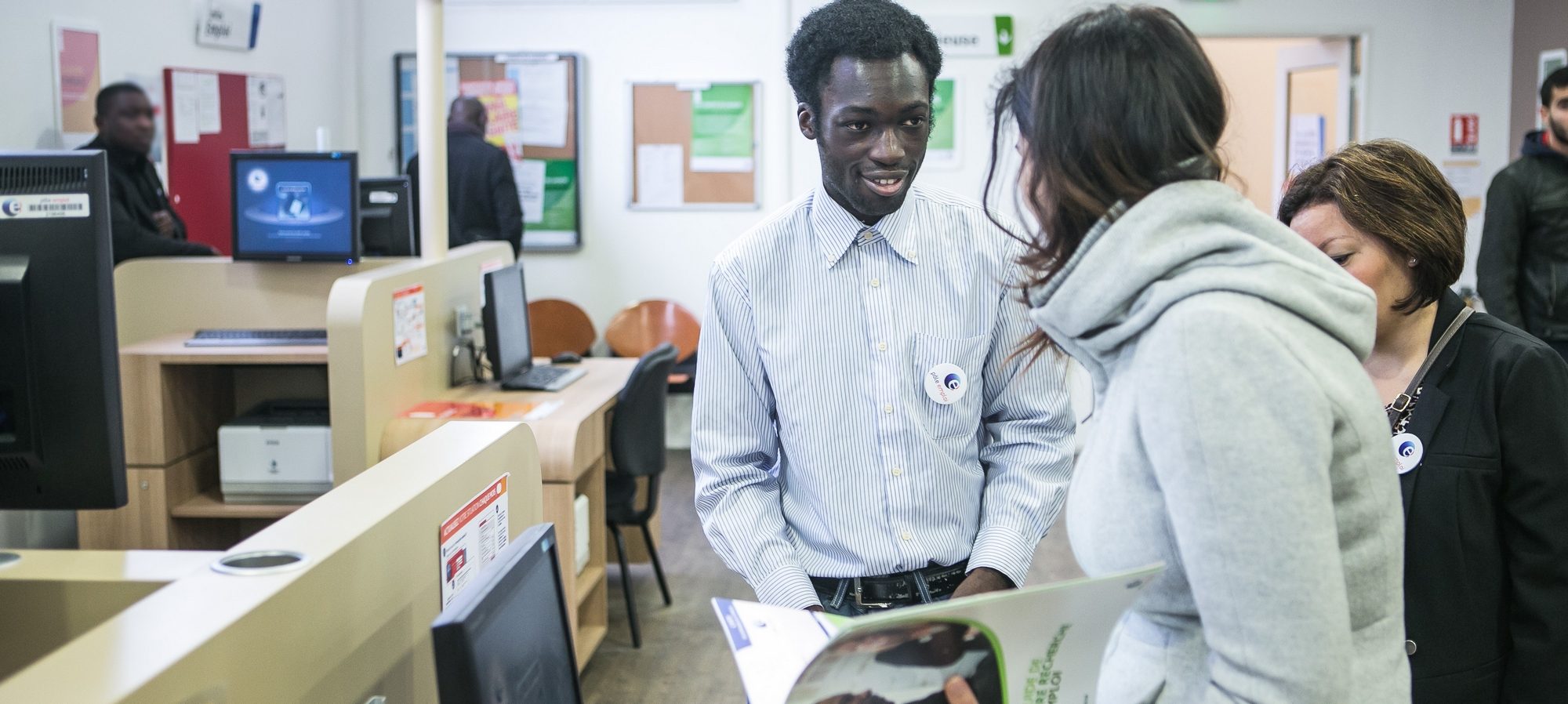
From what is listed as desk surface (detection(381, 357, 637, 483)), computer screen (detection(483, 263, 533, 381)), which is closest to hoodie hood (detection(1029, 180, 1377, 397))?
desk surface (detection(381, 357, 637, 483))

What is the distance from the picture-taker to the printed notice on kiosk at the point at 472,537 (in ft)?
4.56

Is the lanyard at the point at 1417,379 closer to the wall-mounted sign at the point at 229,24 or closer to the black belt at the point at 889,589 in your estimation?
the black belt at the point at 889,589

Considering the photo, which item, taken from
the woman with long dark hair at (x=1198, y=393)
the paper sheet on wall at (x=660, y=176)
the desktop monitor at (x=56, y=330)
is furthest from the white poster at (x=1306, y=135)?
the desktop monitor at (x=56, y=330)

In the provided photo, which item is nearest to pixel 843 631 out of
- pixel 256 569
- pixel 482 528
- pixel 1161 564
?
pixel 1161 564

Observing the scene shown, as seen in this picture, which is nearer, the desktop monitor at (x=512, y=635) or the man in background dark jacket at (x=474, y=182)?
the desktop monitor at (x=512, y=635)

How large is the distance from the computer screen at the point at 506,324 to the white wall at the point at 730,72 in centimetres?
256

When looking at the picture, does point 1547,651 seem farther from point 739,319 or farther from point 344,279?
point 344,279

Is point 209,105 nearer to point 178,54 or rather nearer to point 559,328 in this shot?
point 178,54

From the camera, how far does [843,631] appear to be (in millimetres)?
887

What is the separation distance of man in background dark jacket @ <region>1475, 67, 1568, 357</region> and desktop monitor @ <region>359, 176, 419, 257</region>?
11.7ft

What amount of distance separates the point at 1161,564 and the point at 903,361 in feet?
2.36

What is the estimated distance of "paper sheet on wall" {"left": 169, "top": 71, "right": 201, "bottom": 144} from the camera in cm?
524

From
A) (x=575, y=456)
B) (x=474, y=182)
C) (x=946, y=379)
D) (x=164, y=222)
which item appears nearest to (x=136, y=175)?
(x=164, y=222)

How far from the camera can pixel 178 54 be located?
5.26 m
